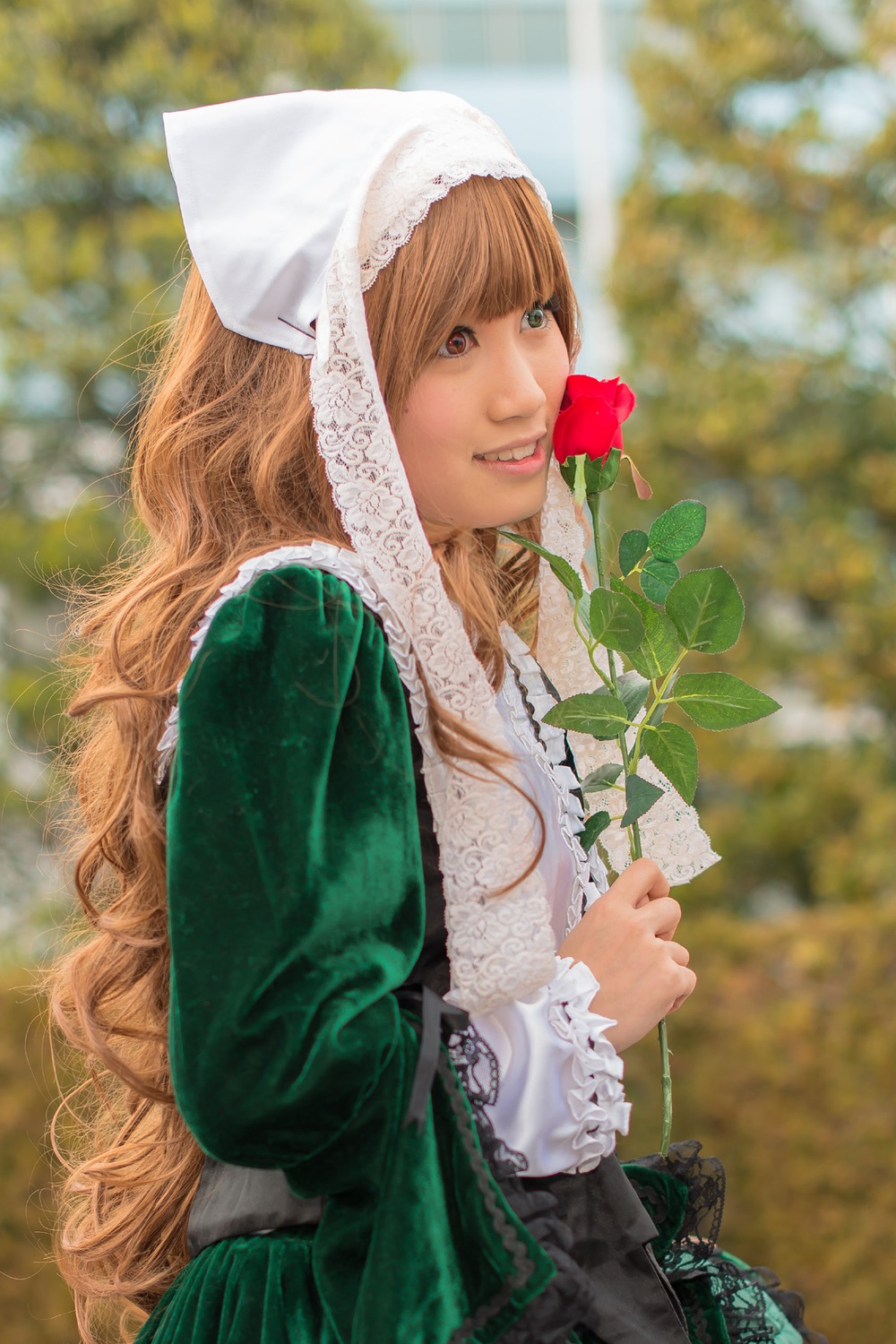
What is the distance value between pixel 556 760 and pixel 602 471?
0.35m

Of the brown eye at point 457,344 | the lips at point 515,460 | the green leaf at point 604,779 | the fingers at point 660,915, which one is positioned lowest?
the fingers at point 660,915

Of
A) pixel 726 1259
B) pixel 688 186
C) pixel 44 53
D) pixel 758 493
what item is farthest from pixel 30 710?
pixel 726 1259

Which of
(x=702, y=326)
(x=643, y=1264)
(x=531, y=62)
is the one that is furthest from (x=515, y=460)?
(x=531, y=62)

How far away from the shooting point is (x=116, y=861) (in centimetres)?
158

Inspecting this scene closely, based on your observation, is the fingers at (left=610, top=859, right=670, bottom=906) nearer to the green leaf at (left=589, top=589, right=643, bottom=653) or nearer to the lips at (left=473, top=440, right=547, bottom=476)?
the green leaf at (left=589, top=589, right=643, bottom=653)

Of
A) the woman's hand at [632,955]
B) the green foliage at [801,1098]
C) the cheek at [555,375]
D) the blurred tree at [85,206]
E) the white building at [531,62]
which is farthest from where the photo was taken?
the white building at [531,62]

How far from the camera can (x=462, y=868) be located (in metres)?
1.35

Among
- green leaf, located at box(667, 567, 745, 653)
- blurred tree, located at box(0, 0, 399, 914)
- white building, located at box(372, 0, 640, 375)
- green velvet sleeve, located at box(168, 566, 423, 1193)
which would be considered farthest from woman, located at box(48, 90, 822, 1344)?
white building, located at box(372, 0, 640, 375)

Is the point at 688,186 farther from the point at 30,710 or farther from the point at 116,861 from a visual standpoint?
the point at 116,861

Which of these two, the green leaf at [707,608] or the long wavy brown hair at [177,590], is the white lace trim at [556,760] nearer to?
the long wavy brown hair at [177,590]

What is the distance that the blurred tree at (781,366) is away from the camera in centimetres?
539

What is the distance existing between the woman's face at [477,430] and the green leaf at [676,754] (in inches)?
12.1

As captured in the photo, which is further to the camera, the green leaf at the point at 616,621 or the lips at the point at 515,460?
the lips at the point at 515,460

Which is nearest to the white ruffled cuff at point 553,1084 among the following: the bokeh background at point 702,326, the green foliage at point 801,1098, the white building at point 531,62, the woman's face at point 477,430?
the woman's face at point 477,430
